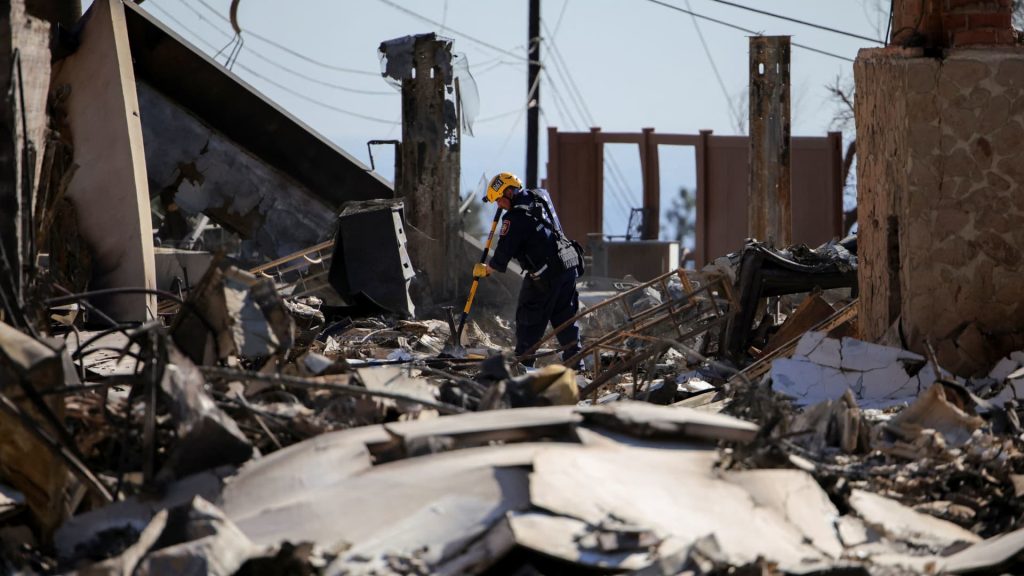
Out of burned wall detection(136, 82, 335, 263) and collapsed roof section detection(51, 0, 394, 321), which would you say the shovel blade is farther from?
burned wall detection(136, 82, 335, 263)

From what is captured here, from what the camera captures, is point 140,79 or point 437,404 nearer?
point 437,404

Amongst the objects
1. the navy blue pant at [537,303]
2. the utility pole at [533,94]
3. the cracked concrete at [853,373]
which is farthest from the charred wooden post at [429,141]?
the utility pole at [533,94]

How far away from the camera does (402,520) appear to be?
3.40 meters

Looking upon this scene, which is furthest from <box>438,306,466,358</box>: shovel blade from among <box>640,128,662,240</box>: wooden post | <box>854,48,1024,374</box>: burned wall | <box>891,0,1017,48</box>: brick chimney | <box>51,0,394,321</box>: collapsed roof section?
<box>640,128,662,240</box>: wooden post

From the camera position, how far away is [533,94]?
2434 centimetres

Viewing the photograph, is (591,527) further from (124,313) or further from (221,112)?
(221,112)

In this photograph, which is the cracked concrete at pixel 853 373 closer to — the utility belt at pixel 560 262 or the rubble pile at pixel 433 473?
the rubble pile at pixel 433 473

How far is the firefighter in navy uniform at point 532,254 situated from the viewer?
986cm

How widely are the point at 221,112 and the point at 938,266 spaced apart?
9.16m

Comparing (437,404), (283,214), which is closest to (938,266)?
(437,404)

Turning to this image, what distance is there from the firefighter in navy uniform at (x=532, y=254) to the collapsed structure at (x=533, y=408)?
1543 millimetres

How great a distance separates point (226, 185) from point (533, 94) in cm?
1176

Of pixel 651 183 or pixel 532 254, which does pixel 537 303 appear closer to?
pixel 532 254

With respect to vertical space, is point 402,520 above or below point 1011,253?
below
